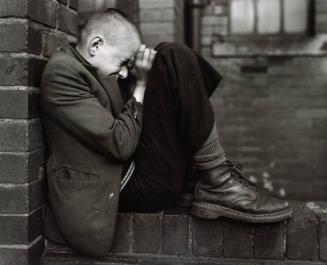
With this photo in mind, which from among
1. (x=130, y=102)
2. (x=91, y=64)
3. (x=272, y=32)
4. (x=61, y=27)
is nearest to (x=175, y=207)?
(x=130, y=102)

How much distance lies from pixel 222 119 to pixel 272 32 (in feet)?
3.51

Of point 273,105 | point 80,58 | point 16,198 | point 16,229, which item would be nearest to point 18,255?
→ point 16,229

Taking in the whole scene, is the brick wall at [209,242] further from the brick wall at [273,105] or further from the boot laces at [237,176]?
the brick wall at [273,105]

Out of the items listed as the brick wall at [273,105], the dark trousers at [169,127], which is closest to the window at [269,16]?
the brick wall at [273,105]

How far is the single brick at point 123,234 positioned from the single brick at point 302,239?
0.61 meters

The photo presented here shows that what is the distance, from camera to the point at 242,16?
5375 millimetres

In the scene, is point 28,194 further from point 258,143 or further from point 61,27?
point 258,143

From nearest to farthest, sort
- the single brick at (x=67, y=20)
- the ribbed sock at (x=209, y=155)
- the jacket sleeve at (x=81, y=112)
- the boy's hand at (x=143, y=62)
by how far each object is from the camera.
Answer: the jacket sleeve at (x=81, y=112) → the ribbed sock at (x=209, y=155) → the boy's hand at (x=143, y=62) → the single brick at (x=67, y=20)

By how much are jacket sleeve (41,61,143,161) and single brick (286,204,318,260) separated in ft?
2.32

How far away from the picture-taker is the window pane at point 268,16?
17.6ft

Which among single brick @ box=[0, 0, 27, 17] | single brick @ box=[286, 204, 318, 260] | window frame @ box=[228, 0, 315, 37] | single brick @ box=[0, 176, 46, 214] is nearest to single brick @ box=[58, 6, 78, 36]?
single brick @ box=[0, 0, 27, 17]

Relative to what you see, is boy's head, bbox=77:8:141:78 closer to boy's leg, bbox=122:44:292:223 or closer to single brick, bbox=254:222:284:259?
boy's leg, bbox=122:44:292:223

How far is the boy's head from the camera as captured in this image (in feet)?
6.59

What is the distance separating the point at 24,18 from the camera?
182 centimetres
